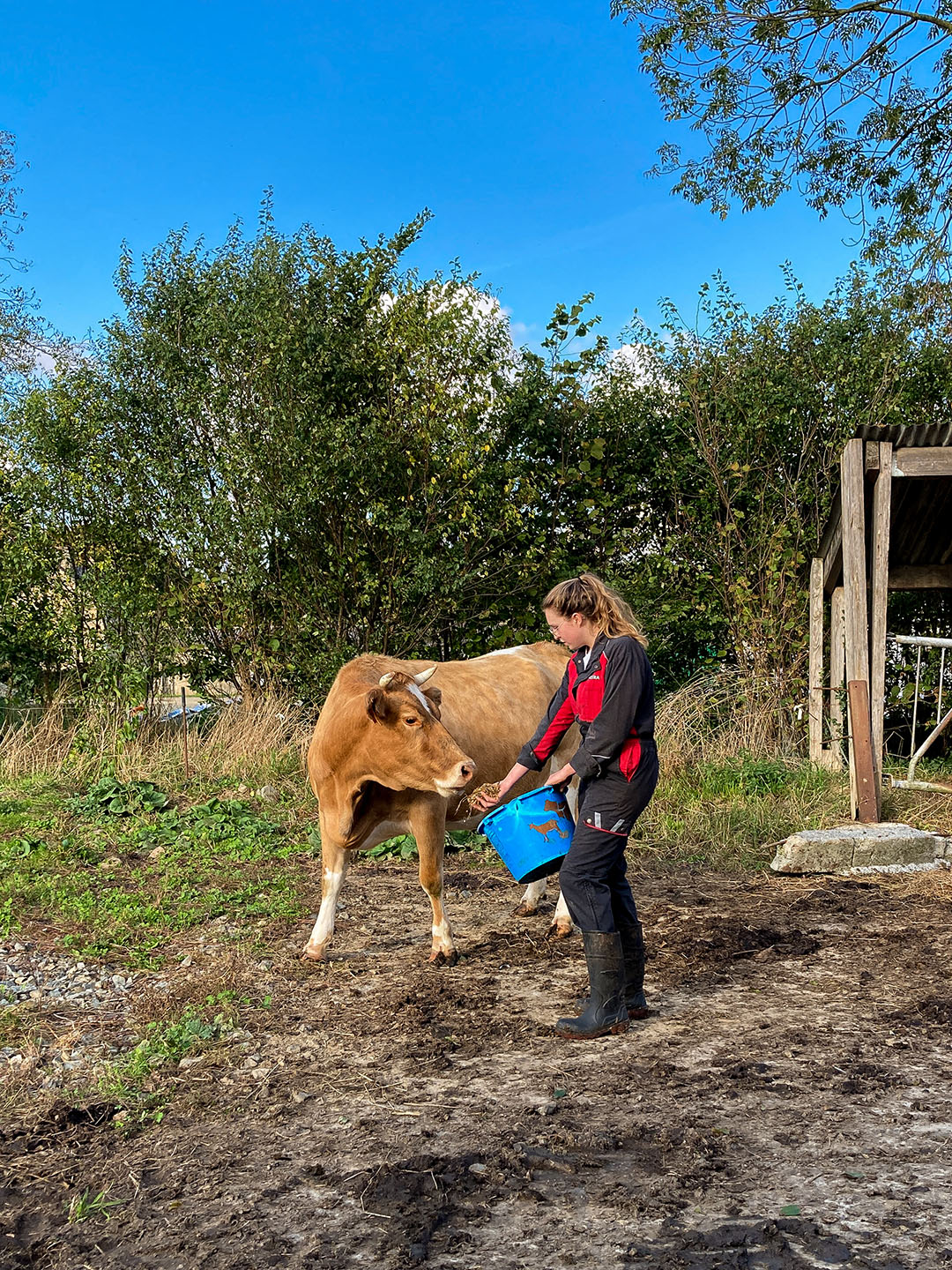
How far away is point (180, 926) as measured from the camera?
247 inches

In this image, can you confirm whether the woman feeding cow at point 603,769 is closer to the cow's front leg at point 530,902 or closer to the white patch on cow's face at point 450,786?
the white patch on cow's face at point 450,786

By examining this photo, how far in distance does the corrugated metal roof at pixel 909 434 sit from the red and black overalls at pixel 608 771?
501 cm

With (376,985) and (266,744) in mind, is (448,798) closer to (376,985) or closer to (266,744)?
(376,985)

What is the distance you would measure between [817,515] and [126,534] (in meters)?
7.99

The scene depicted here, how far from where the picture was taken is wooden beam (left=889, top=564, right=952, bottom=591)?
462 inches

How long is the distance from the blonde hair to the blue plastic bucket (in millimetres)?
811

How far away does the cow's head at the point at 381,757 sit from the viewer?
17.6ft

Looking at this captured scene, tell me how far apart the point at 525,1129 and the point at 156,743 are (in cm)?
816

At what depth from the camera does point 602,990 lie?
4.67m

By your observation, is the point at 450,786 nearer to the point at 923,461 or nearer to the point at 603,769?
the point at 603,769

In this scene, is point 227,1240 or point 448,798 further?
point 448,798

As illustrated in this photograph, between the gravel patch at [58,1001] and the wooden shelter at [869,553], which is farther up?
the wooden shelter at [869,553]

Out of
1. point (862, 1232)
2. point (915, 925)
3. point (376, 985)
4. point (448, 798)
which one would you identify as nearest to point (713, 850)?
point (915, 925)

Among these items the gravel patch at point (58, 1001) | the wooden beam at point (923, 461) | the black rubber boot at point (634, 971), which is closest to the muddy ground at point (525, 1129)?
the black rubber boot at point (634, 971)
